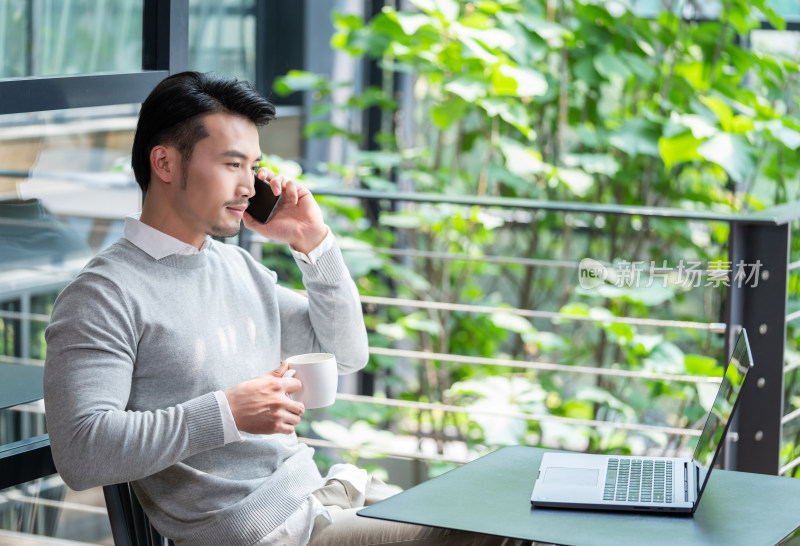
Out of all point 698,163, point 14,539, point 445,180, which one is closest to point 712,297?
point 698,163

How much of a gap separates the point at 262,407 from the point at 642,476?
0.52m

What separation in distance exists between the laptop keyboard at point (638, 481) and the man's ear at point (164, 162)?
76 cm

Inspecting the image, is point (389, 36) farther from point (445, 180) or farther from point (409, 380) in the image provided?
point (409, 380)

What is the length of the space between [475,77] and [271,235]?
1.59m

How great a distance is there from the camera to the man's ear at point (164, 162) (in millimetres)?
1498

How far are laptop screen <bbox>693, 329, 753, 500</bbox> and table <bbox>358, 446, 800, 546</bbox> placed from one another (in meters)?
0.04

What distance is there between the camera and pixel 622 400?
357 cm

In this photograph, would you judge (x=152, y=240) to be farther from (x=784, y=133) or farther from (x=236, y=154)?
(x=784, y=133)

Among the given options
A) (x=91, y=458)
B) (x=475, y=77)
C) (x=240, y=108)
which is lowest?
(x=91, y=458)

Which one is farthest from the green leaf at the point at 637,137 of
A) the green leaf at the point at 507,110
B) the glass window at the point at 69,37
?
the glass window at the point at 69,37

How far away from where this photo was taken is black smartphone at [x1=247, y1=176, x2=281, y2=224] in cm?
167

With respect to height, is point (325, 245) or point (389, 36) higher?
point (389, 36)

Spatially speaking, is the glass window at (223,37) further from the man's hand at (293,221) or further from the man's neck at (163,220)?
the man's neck at (163,220)

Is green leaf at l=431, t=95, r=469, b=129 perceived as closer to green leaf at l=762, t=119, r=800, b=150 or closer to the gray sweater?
green leaf at l=762, t=119, r=800, b=150
